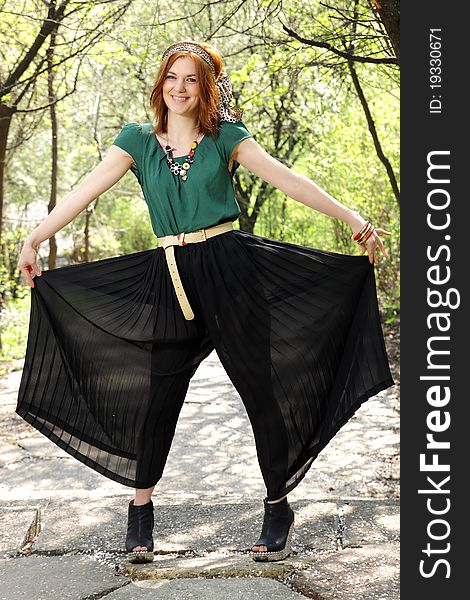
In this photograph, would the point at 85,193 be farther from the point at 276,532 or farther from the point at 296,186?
the point at 276,532

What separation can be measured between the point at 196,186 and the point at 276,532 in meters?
1.32

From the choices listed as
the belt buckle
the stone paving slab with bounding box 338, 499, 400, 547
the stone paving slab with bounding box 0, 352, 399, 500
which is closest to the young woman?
the belt buckle

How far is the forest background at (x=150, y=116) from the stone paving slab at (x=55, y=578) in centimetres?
324

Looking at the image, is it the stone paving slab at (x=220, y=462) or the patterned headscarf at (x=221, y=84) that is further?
the stone paving slab at (x=220, y=462)

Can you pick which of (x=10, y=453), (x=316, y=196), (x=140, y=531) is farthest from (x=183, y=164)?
(x=10, y=453)

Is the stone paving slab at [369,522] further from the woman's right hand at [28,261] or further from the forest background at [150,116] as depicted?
the forest background at [150,116]

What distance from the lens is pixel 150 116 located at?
1720 cm

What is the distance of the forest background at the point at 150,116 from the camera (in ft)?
27.1

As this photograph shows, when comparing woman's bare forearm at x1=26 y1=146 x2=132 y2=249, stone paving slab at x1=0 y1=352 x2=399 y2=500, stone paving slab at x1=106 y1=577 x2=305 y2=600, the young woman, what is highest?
woman's bare forearm at x1=26 y1=146 x2=132 y2=249

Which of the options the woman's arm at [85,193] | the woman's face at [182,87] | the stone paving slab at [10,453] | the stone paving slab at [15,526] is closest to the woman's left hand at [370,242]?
the woman's face at [182,87]

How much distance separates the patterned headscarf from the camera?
11.3ft

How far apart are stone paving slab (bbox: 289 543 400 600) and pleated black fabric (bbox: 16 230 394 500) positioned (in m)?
0.37

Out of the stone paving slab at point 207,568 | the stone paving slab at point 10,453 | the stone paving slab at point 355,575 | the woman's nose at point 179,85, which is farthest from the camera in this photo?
the stone paving slab at point 10,453

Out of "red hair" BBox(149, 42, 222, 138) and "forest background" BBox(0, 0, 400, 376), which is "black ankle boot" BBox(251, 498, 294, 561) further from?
"forest background" BBox(0, 0, 400, 376)
